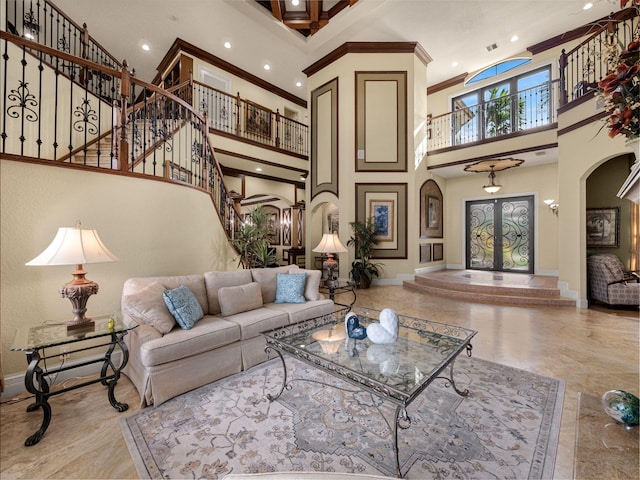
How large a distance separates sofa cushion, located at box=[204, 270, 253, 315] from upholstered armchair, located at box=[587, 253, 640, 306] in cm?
568

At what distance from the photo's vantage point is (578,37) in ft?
20.4

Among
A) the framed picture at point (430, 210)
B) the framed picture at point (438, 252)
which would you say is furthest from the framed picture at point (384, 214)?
the framed picture at point (438, 252)

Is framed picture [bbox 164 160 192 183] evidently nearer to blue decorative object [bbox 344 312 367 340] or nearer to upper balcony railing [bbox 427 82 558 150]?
blue decorative object [bbox 344 312 367 340]

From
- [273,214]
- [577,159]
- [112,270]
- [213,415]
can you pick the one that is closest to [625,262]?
[577,159]

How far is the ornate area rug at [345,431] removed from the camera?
1.55 m

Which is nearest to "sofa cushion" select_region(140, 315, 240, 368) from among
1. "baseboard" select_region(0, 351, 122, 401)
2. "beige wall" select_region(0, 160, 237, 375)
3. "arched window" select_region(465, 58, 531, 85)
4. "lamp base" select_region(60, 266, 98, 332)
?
"lamp base" select_region(60, 266, 98, 332)

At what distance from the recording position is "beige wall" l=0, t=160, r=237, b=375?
2309 mm

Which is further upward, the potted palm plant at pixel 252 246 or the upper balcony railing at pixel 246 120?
the upper balcony railing at pixel 246 120

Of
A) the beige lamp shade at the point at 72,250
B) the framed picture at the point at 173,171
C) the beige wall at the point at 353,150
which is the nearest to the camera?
the beige lamp shade at the point at 72,250

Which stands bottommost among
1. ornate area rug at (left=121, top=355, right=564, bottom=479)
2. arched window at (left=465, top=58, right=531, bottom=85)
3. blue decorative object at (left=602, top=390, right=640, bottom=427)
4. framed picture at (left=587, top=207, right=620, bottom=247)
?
ornate area rug at (left=121, top=355, right=564, bottom=479)

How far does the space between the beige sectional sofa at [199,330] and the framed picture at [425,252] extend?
4870mm

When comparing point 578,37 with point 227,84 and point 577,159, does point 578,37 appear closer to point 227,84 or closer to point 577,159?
point 577,159

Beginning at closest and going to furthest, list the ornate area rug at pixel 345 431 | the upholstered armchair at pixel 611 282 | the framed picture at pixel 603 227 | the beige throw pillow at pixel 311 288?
1. the ornate area rug at pixel 345 431
2. the beige throw pillow at pixel 311 288
3. the upholstered armchair at pixel 611 282
4. the framed picture at pixel 603 227

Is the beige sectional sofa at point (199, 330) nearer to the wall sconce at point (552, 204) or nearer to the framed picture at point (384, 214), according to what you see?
the framed picture at point (384, 214)
